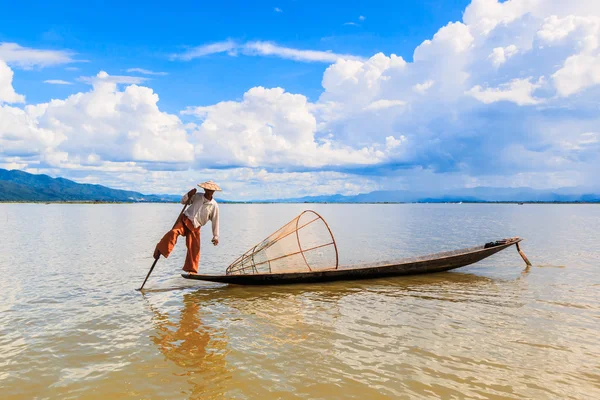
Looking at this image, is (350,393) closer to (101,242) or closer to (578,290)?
(578,290)

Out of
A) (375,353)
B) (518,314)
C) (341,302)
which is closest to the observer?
(375,353)

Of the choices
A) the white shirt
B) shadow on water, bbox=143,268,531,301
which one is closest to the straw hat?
the white shirt

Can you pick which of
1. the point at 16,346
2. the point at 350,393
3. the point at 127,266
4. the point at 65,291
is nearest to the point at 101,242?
the point at 127,266

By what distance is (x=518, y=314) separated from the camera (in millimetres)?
9047

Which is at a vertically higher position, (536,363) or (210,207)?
(210,207)

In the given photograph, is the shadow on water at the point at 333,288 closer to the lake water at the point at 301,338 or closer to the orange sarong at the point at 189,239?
the lake water at the point at 301,338

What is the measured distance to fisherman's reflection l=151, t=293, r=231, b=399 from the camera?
5555mm

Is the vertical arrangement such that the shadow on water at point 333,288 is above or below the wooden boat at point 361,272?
below

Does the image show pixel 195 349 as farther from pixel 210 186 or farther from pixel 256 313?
pixel 210 186

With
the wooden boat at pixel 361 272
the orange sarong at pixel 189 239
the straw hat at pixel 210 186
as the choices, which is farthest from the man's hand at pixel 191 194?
the wooden boat at pixel 361 272

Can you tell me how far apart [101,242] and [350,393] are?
23.7 metres

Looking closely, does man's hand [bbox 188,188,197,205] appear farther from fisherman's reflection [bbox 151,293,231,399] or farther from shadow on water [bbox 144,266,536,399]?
fisherman's reflection [bbox 151,293,231,399]

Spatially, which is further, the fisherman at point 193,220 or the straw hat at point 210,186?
the fisherman at point 193,220

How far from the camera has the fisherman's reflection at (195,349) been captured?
219 inches
